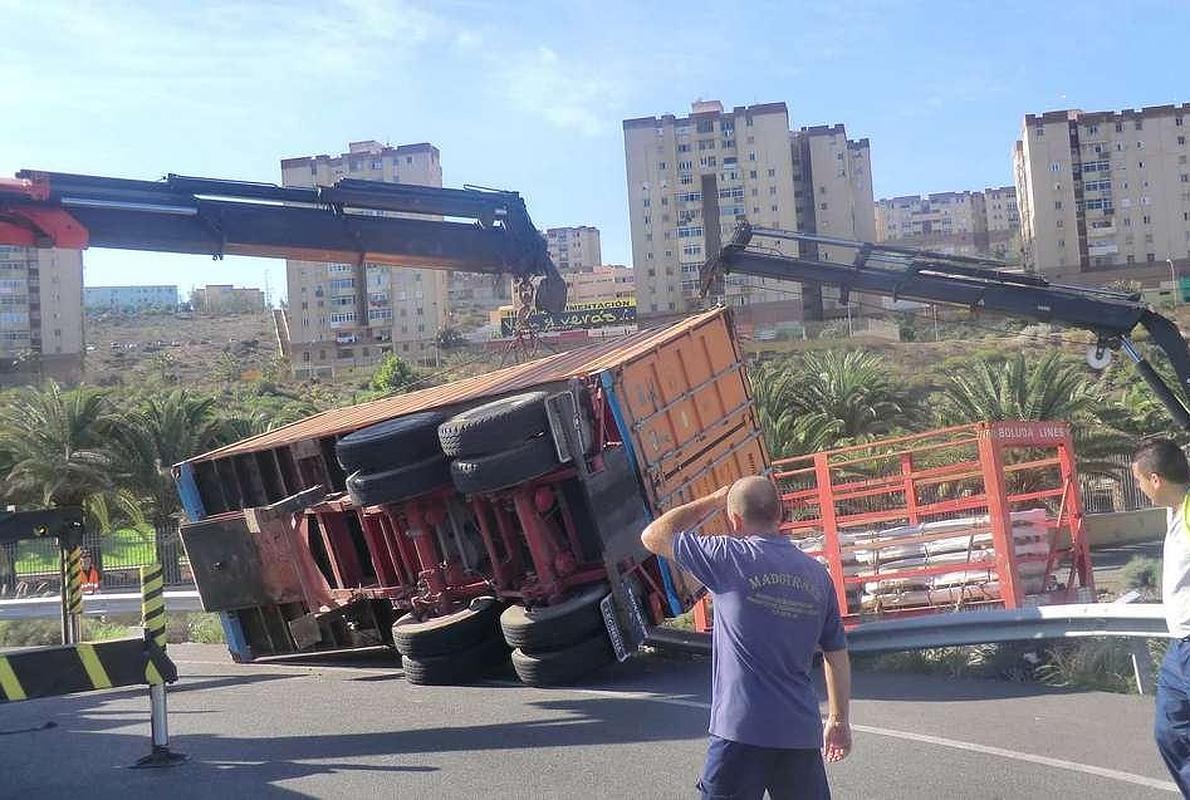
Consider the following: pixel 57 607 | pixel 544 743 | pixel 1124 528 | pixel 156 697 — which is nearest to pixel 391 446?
pixel 156 697

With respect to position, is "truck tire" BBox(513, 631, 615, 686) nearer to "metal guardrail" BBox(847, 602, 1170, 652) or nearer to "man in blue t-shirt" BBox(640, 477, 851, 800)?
"metal guardrail" BBox(847, 602, 1170, 652)

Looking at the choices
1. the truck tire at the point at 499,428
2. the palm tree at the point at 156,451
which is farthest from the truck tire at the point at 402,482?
the palm tree at the point at 156,451

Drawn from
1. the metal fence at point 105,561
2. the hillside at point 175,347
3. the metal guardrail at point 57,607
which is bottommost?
the metal fence at point 105,561

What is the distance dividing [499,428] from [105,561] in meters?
23.5

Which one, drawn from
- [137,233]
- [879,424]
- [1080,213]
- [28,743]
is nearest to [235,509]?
[137,233]

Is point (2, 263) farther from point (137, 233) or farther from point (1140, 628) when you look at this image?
point (1140, 628)

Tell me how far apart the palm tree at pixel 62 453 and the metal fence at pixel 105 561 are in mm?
992

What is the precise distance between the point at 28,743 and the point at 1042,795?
22.0ft

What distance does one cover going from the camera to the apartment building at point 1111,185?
106 m

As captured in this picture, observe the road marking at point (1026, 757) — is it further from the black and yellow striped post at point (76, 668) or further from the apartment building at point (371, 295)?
the apartment building at point (371, 295)

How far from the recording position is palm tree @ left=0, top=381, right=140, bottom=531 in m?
29.1

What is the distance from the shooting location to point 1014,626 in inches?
331

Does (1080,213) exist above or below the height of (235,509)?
above

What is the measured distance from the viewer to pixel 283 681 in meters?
11.1
